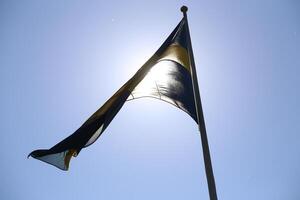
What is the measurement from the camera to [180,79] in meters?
9.30

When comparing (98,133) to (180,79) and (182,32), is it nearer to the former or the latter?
(180,79)

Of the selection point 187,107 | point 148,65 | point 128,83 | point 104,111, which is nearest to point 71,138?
point 104,111

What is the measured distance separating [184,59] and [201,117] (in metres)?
3.16

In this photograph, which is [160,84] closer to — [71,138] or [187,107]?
[187,107]

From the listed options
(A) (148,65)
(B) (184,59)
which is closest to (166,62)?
(B) (184,59)

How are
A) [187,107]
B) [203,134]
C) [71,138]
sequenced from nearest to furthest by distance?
[203,134], [71,138], [187,107]

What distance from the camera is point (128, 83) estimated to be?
793 centimetres

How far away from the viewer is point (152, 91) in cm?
962

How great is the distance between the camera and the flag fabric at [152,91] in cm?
715

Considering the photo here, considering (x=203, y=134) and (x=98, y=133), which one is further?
(x=98, y=133)

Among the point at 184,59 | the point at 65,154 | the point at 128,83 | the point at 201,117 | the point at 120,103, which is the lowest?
the point at 65,154

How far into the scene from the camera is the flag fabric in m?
7.15

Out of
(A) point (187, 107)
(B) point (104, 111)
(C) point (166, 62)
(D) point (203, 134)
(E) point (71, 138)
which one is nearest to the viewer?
(D) point (203, 134)

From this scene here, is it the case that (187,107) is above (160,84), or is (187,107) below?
below
